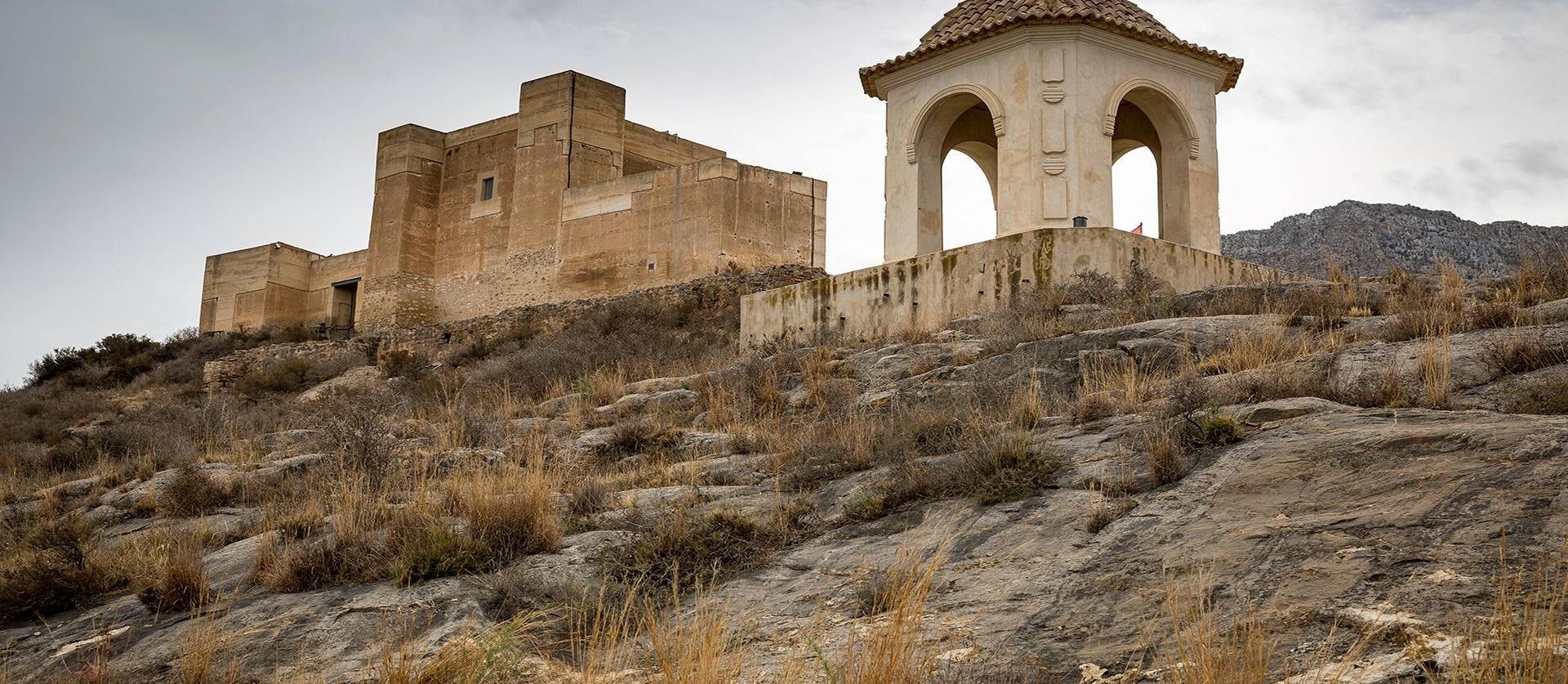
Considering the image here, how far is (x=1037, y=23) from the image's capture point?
13.1m

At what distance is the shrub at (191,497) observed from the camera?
8344 mm

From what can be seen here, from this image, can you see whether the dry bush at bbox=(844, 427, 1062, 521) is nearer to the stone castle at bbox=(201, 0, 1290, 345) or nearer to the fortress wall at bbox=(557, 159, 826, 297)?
the stone castle at bbox=(201, 0, 1290, 345)

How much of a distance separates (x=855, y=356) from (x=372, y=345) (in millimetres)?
20573

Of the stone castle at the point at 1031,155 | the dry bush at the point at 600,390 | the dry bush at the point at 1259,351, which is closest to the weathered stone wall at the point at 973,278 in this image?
the stone castle at the point at 1031,155

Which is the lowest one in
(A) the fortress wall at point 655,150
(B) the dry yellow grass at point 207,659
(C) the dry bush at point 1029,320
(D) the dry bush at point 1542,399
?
(B) the dry yellow grass at point 207,659

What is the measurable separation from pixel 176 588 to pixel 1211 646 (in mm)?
4761

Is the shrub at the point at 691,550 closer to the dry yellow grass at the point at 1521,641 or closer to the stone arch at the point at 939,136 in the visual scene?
the dry yellow grass at the point at 1521,641

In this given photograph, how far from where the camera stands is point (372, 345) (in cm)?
2889

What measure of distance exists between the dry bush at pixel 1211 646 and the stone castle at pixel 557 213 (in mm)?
23020

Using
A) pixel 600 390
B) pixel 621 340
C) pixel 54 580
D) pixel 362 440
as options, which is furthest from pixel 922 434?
pixel 621 340

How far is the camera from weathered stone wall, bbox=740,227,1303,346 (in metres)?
12.1

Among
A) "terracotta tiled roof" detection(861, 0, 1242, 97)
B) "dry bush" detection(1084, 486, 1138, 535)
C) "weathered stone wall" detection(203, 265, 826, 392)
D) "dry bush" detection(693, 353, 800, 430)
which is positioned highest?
A: "terracotta tiled roof" detection(861, 0, 1242, 97)

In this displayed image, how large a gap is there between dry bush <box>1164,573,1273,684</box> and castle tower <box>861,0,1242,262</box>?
9445mm

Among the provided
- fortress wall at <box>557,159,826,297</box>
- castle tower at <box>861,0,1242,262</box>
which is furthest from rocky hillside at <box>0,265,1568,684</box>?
fortress wall at <box>557,159,826,297</box>
